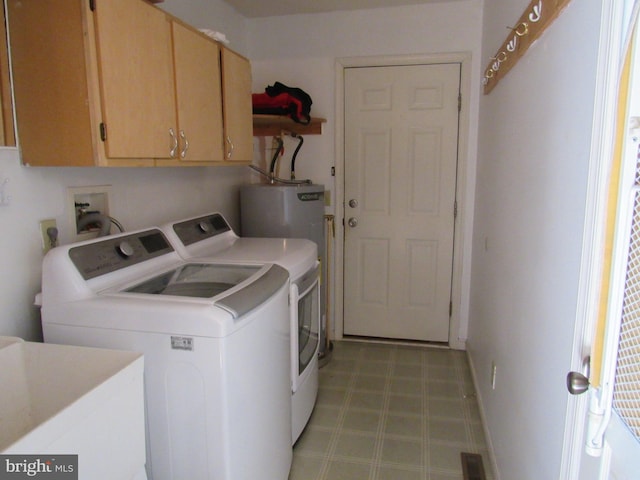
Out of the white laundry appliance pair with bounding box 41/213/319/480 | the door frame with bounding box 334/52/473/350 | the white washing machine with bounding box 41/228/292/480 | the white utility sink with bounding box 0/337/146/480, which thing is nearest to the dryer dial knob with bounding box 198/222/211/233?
the white laundry appliance pair with bounding box 41/213/319/480

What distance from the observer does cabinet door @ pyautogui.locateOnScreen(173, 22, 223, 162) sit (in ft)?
Result: 5.92

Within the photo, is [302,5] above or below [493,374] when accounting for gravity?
above

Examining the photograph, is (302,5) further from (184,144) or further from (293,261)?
(293,261)

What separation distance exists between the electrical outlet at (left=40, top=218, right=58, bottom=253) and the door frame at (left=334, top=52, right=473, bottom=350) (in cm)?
211

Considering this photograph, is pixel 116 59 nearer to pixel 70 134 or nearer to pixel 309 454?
pixel 70 134

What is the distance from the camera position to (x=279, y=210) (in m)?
2.80

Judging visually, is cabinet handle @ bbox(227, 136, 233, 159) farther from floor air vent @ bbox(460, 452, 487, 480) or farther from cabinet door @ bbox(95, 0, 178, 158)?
floor air vent @ bbox(460, 452, 487, 480)

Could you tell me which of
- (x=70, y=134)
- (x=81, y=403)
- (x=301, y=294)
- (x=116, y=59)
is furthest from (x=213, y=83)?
(x=81, y=403)

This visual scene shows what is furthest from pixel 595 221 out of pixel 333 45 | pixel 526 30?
pixel 333 45

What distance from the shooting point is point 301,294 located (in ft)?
6.72

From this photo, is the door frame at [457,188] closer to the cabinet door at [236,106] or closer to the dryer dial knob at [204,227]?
the cabinet door at [236,106]

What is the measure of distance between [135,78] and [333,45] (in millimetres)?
A: 2062

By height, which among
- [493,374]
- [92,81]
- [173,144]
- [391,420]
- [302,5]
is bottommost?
[391,420]

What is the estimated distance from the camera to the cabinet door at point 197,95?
180cm
